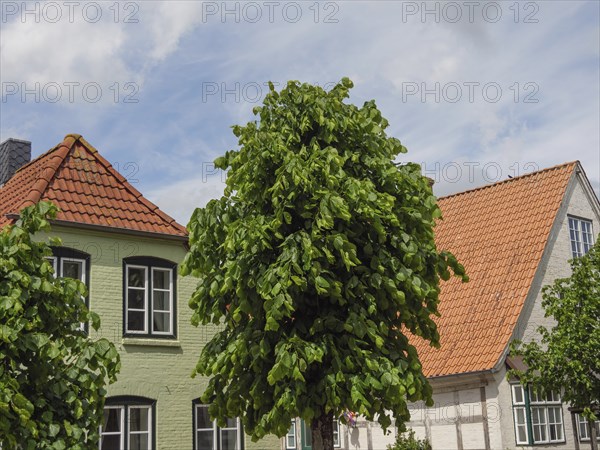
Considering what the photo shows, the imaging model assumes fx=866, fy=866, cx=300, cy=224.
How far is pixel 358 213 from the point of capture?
12.0 meters

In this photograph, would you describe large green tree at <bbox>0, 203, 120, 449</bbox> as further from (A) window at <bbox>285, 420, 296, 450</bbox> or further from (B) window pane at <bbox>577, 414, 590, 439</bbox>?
(B) window pane at <bbox>577, 414, 590, 439</bbox>

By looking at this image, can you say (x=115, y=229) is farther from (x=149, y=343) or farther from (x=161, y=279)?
(x=149, y=343)

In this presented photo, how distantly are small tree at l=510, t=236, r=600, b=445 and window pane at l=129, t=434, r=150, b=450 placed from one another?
7642mm

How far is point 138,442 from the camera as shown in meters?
17.0

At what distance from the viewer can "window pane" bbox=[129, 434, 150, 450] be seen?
16.9 meters

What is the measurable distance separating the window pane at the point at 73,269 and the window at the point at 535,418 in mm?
10543

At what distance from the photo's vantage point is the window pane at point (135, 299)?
17.4 metres

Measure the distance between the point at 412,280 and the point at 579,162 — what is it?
14279mm

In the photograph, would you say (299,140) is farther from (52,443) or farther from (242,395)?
(52,443)

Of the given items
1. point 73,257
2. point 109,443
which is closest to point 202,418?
point 109,443

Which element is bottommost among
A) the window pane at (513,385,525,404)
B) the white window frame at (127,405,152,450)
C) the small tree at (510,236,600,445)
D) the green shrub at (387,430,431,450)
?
the green shrub at (387,430,431,450)

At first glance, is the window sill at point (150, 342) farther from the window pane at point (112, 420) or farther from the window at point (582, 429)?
the window at point (582, 429)

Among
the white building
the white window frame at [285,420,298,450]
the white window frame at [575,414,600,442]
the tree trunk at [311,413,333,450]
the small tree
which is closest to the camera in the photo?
the tree trunk at [311,413,333,450]

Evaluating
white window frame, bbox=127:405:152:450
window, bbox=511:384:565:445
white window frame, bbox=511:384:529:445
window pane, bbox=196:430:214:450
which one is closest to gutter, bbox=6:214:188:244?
white window frame, bbox=127:405:152:450
